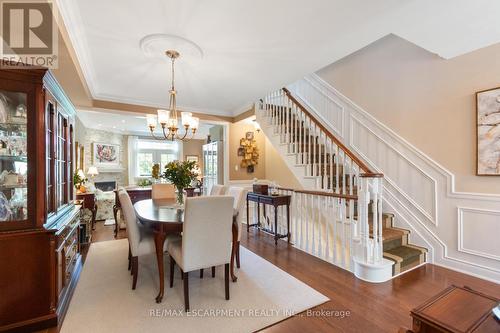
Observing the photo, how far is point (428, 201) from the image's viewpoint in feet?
9.88

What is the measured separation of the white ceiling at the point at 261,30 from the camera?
6.59ft

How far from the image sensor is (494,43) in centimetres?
249

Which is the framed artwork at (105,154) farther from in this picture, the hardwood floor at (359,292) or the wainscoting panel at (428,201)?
the wainscoting panel at (428,201)

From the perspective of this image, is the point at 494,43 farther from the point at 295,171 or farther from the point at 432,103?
the point at 295,171

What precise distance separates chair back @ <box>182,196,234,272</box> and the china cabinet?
3.43ft

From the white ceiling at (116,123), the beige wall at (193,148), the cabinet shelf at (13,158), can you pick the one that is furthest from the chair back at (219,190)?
the beige wall at (193,148)

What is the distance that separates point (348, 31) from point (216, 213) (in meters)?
2.28

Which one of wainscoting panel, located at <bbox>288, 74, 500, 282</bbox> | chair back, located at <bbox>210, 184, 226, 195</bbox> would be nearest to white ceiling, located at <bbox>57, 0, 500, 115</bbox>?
wainscoting panel, located at <bbox>288, 74, 500, 282</bbox>

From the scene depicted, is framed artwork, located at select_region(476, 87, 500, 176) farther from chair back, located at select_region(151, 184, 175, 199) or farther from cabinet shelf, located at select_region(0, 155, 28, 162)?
cabinet shelf, located at select_region(0, 155, 28, 162)

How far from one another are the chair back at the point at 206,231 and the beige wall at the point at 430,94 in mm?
2797

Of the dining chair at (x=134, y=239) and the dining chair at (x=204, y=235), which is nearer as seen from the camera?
the dining chair at (x=204, y=235)

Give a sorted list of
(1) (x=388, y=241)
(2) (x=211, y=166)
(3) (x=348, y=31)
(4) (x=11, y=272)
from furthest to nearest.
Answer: (2) (x=211, y=166) → (1) (x=388, y=241) → (3) (x=348, y=31) → (4) (x=11, y=272)

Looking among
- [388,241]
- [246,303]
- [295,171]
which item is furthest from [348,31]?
[246,303]

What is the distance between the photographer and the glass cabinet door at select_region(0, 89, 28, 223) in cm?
179
